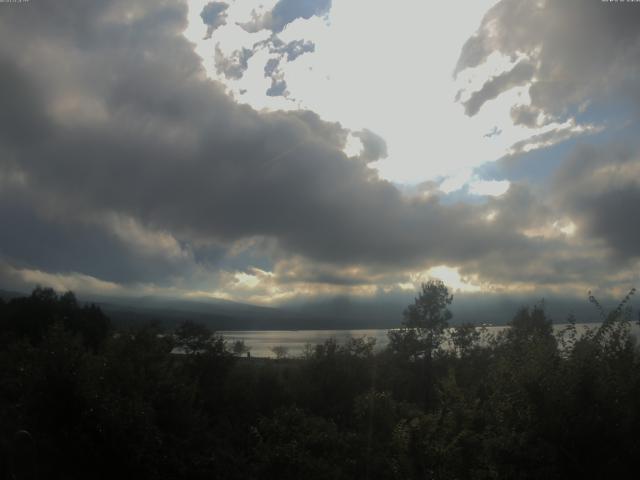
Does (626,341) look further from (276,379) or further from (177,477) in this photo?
(276,379)

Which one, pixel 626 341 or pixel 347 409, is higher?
pixel 626 341

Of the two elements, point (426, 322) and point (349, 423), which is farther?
point (426, 322)

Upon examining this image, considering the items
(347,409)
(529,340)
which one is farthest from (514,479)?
(347,409)

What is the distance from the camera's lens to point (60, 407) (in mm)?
20250

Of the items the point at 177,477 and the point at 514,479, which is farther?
the point at 177,477

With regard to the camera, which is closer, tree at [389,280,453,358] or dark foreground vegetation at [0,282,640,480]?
dark foreground vegetation at [0,282,640,480]

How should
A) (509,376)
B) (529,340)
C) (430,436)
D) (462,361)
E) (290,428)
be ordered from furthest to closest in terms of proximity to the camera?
(462,361) < (290,428) < (430,436) < (529,340) < (509,376)

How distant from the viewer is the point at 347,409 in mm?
42094

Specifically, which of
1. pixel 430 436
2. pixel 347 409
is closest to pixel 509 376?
pixel 430 436

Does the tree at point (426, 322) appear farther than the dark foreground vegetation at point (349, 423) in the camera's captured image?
Yes

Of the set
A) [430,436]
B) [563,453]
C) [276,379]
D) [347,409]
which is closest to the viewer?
[563,453]

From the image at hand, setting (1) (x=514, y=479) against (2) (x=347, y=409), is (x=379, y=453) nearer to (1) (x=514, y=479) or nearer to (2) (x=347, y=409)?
(1) (x=514, y=479)

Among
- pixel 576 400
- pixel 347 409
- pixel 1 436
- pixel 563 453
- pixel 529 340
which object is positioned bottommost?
pixel 347 409

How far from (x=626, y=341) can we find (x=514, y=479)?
201 inches
